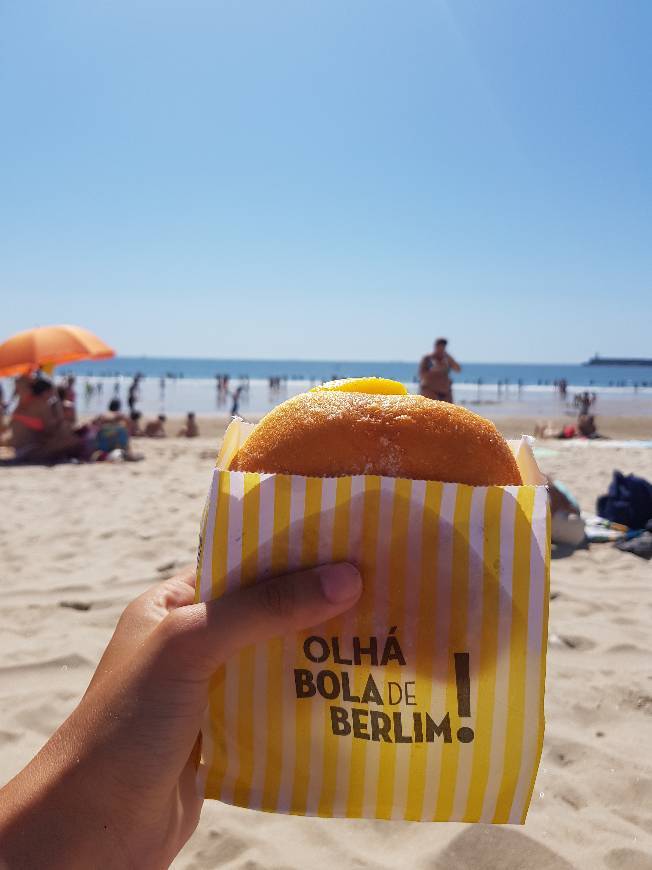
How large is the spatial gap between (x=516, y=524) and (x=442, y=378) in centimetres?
875

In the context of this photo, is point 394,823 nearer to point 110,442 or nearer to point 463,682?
point 463,682

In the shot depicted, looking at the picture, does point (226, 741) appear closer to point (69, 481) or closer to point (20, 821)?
point (20, 821)

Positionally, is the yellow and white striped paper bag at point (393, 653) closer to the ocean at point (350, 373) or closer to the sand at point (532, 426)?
the sand at point (532, 426)

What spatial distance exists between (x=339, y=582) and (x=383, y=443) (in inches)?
10.5

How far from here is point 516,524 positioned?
1.15 m

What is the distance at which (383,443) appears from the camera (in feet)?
3.86

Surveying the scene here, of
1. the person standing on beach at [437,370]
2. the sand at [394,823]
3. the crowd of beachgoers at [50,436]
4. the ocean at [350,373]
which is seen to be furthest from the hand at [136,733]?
the ocean at [350,373]

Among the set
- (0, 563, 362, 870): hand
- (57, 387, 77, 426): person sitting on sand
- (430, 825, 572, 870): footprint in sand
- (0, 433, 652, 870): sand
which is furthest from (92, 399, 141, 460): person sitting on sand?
(0, 563, 362, 870): hand

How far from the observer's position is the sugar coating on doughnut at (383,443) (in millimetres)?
1174

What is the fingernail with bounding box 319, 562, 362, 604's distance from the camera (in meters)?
1.10

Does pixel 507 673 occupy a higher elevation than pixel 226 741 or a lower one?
higher

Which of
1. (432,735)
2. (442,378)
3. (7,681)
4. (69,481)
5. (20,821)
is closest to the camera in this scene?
(20,821)

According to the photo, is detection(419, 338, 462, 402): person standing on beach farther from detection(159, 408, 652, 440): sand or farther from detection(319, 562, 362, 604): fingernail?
detection(159, 408, 652, 440): sand

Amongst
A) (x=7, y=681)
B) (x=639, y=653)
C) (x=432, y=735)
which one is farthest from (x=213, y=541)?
(x=639, y=653)
